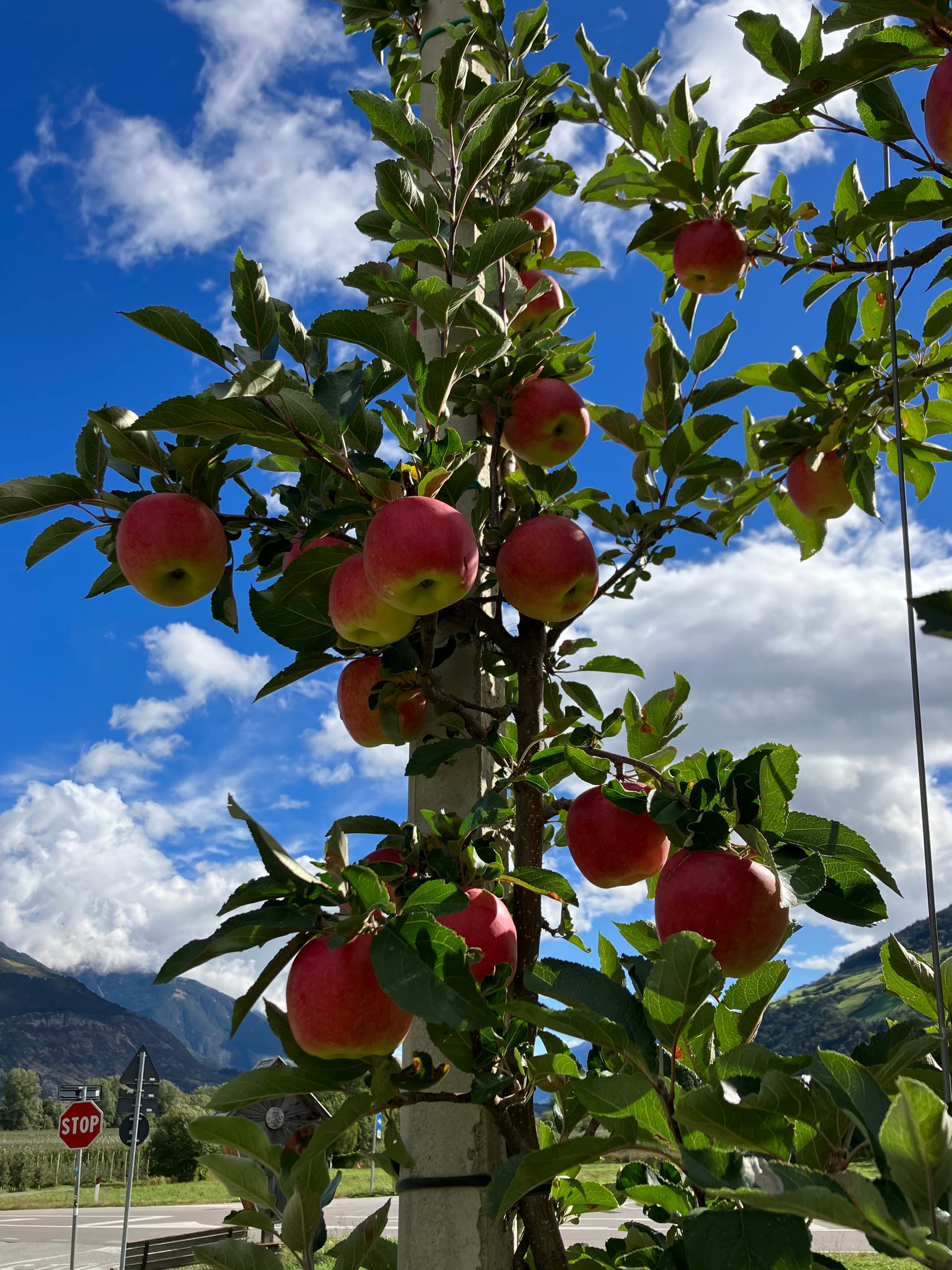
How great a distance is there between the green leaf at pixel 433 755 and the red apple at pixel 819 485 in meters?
0.87

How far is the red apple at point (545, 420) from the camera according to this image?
1229mm

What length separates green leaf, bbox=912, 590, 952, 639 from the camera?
494 millimetres

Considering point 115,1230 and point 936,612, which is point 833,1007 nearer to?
point 115,1230

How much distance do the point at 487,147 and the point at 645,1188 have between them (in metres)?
1.14

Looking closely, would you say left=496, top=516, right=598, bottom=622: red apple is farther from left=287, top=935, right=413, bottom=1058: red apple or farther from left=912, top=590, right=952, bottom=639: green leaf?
left=912, top=590, right=952, bottom=639: green leaf

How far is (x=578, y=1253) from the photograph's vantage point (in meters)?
1.00

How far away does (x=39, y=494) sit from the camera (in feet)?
3.90

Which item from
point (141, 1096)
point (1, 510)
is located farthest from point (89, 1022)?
point (1, 510)

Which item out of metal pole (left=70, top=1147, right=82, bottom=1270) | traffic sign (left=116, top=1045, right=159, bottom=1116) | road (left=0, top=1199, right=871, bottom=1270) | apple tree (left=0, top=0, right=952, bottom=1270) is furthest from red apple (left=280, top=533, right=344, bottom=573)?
road (left=0, top=1199, right=871, bottom=1270)

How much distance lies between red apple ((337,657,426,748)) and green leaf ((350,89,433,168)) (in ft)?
2.12

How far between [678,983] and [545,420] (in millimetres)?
746

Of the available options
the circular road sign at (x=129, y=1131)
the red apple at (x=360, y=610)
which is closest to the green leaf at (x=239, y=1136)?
the red apple at (x=360, y=610)

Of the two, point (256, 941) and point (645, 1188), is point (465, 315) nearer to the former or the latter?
point (256, 941)

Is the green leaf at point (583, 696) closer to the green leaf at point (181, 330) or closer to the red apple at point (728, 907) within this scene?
the red apple at point (728, 907)
